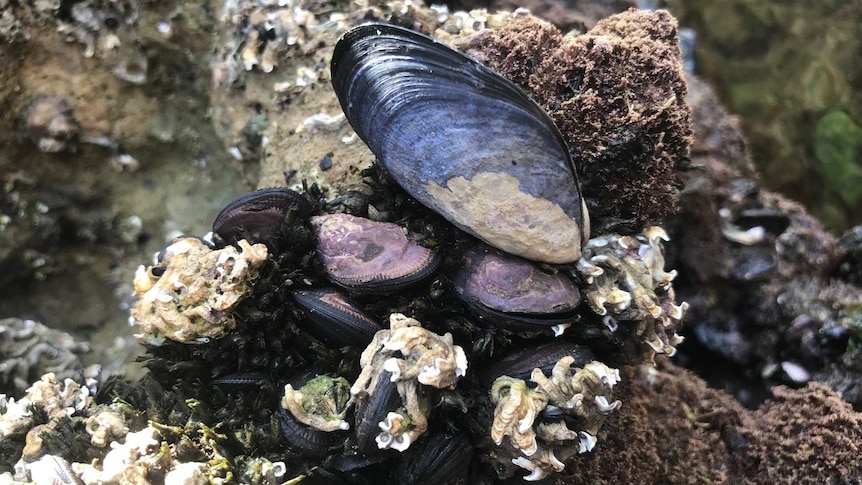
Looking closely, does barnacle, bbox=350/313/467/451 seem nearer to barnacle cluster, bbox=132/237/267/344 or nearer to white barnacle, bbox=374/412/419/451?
white barnacle, bbox=374/412/419/451

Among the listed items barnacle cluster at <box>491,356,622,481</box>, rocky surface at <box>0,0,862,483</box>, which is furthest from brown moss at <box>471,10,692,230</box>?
barnacle cluster at <box>491,356,622,481</box>

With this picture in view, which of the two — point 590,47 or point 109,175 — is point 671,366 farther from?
point 109,175

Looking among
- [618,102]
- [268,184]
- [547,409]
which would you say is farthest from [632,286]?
[268,184]

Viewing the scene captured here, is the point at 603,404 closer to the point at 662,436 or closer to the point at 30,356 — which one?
the point at 662,436

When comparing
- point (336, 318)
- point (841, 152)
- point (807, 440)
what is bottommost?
point (807, 440)

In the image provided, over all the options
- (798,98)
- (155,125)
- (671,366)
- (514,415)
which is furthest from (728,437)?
(155,125)

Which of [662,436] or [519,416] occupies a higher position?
[519,416]
